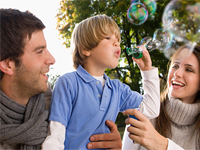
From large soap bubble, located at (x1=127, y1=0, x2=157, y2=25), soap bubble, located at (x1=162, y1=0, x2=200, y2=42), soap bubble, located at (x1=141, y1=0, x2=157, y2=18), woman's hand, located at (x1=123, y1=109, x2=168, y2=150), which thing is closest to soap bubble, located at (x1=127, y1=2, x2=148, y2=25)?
large soap bubble, located at (x1=127, y1=0, x2=157, y2=25)

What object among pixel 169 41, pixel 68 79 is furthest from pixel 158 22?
pixel 68 79

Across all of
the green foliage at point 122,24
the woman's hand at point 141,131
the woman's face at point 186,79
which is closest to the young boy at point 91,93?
the woman's hand at point 141,131

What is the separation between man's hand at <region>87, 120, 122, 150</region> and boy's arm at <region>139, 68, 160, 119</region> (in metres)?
0.40

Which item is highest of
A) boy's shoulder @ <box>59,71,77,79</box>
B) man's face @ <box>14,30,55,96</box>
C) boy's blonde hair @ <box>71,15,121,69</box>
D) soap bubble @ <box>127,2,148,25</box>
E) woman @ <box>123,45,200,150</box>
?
soap bubble @ <box>127,2,148,25</box>

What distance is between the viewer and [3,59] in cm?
164

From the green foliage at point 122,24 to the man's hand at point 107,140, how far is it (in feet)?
22.0

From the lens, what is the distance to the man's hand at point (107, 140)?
172 cm

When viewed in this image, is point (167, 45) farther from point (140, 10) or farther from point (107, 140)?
point (107, 140)

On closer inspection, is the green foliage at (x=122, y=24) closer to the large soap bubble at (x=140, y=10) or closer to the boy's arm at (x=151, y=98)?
the large soap bubble at (x=140, y=10)

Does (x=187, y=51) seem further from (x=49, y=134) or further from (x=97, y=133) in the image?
(x=49, y=134)

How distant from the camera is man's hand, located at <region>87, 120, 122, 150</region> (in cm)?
172

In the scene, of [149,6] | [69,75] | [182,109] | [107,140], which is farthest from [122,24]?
[107,140]

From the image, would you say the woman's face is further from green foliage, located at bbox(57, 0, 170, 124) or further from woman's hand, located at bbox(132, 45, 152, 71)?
green foliage, located at bbox(57, 0, 170, 124)

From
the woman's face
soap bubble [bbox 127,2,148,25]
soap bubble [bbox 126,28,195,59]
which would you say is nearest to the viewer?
soap bubble [bbox 126,28,195,59]
